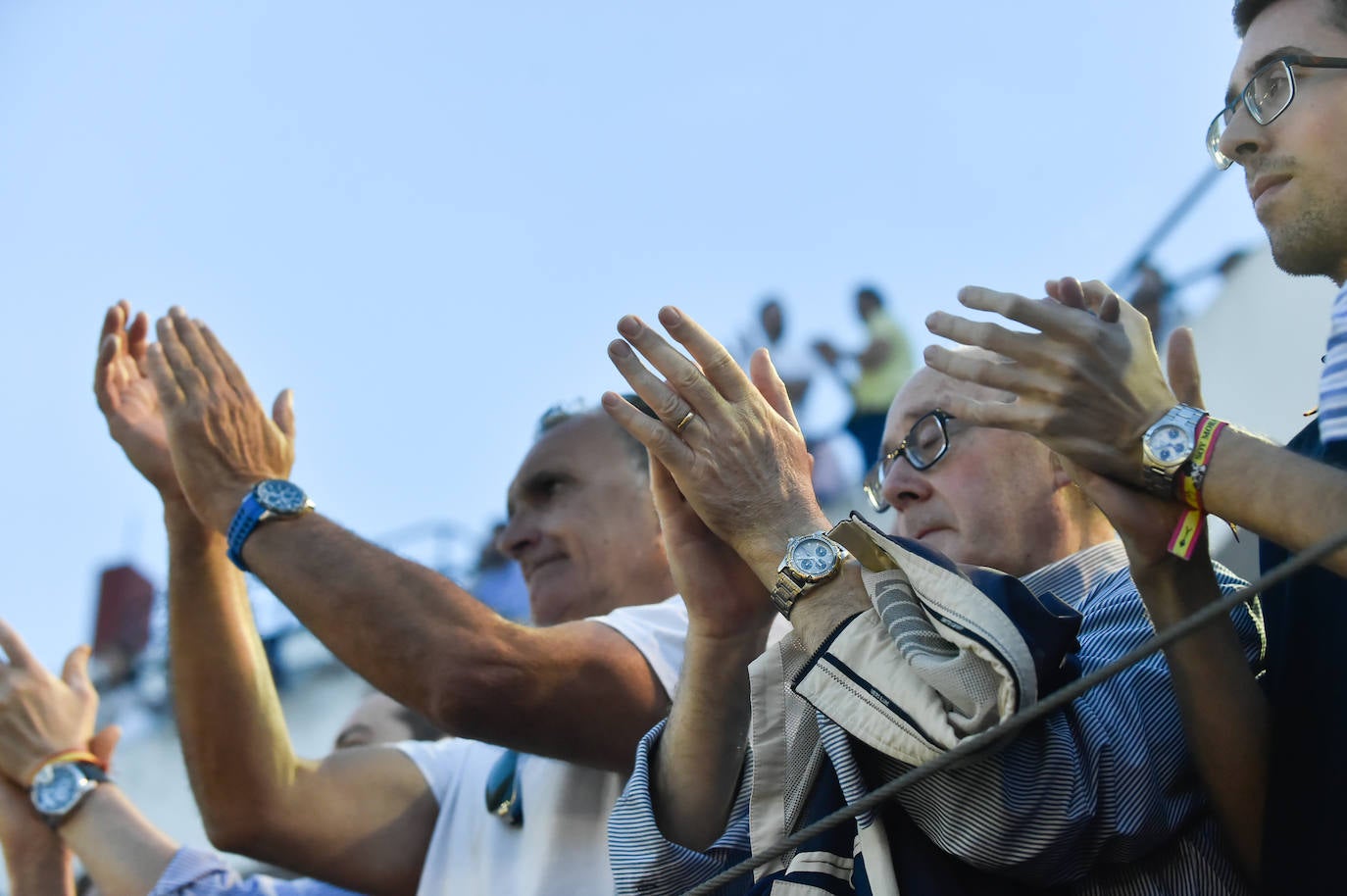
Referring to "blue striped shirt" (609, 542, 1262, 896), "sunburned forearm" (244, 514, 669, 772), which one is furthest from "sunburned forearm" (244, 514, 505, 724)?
"blue striped shirt" (609, 542, 1262, 896)

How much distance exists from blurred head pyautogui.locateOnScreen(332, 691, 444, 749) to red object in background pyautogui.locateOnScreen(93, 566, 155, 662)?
913 centimetres

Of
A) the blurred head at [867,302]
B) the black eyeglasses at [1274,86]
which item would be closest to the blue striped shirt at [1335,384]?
the black eyeglasses at [1274,86]

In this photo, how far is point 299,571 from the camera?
96.6 inches

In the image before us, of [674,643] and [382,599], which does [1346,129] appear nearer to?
[674,643]

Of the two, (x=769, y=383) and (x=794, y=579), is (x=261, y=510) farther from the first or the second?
(x=794, y=579)

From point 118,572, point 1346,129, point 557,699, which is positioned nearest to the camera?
point 1346,129

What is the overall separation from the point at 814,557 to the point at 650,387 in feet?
1.05

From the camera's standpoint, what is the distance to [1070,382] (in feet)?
5.27

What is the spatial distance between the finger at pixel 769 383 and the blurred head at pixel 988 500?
1.76 ft

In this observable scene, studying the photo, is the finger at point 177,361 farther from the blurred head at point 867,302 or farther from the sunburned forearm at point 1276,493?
the blurred head at point 867,302

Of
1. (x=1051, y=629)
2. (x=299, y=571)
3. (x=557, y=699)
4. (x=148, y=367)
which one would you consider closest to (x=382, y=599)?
(x=299, y=571)

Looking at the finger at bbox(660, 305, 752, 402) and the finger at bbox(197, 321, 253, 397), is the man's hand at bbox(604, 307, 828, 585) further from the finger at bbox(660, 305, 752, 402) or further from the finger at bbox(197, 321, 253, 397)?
the finger at bbox(197, 321, 253, 397)

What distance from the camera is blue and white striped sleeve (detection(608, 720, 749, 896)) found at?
5.89 ft

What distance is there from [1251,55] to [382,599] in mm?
1570
